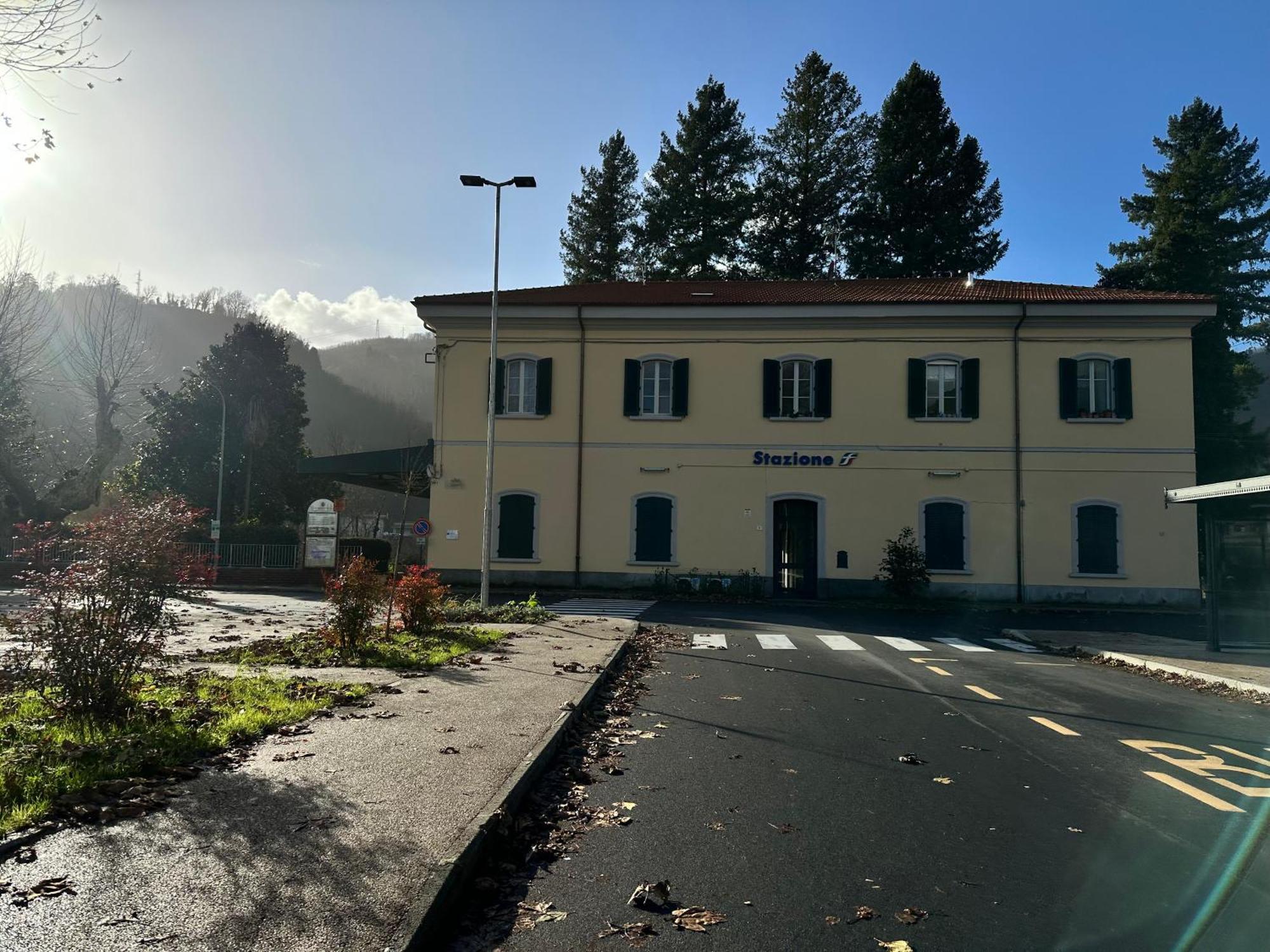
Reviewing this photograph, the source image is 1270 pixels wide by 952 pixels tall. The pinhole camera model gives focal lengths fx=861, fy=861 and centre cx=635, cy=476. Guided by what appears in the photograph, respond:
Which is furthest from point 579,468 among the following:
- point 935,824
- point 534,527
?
point 935,824

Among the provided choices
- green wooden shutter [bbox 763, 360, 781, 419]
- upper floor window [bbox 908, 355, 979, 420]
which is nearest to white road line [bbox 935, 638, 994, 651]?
upper floor window [bbox 908, 355, 979, 420]

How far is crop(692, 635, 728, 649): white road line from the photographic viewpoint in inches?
564

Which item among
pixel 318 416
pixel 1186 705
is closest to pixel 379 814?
pixel 1186 705

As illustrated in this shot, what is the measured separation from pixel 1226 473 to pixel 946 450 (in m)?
19.5

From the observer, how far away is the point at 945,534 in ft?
84.4

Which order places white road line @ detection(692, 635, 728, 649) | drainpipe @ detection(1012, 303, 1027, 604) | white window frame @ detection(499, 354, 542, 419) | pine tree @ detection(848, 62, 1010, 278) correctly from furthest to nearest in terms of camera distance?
pine tree @ detection(848, 62, 1010, 278) → white window frame @ detection(499, 354, 542, 419) → drainpipe @ detection(1012, 303, 1027, 604) → white road line @ detection(692, 635, 728, 649)

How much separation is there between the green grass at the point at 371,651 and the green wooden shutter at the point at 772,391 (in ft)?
50.2

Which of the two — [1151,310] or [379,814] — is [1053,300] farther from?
[379,814]

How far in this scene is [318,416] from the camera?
8588 centimetres

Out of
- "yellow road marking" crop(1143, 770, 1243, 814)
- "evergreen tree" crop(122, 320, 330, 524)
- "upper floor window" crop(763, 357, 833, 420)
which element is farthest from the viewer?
"evergreen tree" crop(122, 320, 330, 524)

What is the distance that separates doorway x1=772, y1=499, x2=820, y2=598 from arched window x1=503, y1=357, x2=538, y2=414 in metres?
8.37

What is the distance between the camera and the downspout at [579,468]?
26.9m

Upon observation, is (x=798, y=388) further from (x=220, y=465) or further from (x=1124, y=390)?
(x=220, y=465)

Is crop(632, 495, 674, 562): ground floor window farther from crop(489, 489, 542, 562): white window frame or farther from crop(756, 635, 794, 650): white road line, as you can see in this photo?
crop(756, 635, 794, 650): white road line
